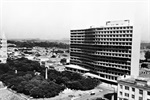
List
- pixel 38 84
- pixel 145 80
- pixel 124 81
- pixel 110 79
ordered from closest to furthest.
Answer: pixel 145 80 → pixel 124 81 → pixel 38 84 → pixel 110 79

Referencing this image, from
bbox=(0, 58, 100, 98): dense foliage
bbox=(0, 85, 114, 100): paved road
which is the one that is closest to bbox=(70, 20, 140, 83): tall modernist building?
bbox=(0, 58, 100, 98): dense foliage

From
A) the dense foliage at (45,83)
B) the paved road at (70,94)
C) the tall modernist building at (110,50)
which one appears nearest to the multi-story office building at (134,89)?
the paved road at (70,94)

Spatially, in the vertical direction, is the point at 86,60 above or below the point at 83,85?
above

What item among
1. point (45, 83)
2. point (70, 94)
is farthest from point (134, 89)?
point (45, 83)

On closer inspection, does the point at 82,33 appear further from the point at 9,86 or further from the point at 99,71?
the point at 9,86

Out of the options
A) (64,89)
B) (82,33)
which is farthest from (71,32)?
(64,89)

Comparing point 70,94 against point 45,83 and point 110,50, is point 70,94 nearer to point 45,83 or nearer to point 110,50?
point 45,83
